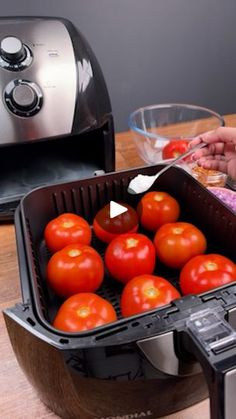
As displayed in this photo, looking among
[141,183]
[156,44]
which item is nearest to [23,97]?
[141,183]

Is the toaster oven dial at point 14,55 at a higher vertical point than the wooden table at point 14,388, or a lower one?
higher

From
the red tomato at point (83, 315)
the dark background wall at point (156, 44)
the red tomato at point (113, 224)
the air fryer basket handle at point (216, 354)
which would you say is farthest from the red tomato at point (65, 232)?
the dark background wall at point (156, 44)

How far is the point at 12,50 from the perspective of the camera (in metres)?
0.59

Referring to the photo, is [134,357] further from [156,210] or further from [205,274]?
[156,210]

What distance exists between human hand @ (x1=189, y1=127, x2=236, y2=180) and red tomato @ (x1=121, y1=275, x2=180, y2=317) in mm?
335

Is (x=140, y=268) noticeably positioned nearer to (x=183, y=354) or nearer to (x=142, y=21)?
(x=183, y=354)

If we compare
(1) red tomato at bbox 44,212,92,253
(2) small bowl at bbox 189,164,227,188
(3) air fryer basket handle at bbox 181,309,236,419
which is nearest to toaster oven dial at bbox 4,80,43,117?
(1) red tomato at bbox 44,212,92,253

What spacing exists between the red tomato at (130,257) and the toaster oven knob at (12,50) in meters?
0.32

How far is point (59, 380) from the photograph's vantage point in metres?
0.33

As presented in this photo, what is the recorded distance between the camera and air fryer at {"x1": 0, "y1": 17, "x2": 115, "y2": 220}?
0.59m

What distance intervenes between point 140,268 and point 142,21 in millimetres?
858

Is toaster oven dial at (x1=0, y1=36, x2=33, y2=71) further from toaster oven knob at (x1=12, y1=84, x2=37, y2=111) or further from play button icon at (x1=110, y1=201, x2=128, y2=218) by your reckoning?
play button icon at (x1=110, y1=201, x2=128, y2=218)

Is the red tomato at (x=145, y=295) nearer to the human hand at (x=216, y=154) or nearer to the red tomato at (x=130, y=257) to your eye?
the red tomato at (x=130, y=257)

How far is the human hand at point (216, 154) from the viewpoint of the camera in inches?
26.4
